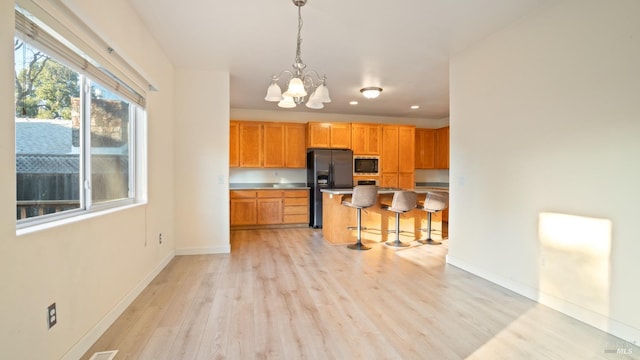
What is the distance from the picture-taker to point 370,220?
496 centimetres

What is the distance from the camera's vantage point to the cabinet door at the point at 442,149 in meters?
7.21

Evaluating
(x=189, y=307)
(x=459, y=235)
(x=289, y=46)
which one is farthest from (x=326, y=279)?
(x=289, y=46)

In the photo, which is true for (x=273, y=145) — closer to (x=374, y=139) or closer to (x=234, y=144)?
(x=234, y=144)

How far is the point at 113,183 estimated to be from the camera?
2529 mm

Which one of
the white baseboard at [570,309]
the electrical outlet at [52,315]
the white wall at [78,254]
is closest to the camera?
the white wall at [78,254]

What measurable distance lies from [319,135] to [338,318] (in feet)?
15.5

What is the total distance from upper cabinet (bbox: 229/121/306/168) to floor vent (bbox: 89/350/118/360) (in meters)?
4.71

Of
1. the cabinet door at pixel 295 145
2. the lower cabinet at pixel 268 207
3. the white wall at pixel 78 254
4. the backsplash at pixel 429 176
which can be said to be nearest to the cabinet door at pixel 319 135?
the cabinet door at pixel 295 145

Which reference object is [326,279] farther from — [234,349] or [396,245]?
[396,245]

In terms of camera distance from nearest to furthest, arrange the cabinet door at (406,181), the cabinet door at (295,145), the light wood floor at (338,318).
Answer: the light wood floor at (338,318), the cabinet door at (295,145), the cabinet door at (406,181)

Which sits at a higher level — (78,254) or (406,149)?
(406,149)

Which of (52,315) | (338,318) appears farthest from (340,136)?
(52,315)

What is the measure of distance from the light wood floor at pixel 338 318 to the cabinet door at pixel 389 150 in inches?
142

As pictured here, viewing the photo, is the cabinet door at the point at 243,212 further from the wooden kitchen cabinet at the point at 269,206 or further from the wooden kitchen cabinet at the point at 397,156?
the wooden kitchen cabinet at the point at 397,156
